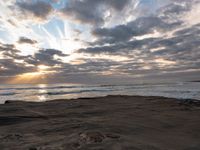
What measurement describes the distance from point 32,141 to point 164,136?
3069mm

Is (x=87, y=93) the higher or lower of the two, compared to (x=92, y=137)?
higher

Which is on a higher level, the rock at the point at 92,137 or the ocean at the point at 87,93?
the ocean at the point at 87,93

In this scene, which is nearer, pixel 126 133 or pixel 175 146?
pixel 175 146

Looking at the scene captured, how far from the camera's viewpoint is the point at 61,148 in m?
3.83

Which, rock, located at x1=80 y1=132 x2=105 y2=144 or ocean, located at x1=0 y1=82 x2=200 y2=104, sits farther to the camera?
ocean, located at x1=0 y1=82 x2=200 y2=104

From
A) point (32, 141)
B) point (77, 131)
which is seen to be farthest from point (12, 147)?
point (77, 131)

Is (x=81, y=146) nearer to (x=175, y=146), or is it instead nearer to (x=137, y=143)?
(x=137, y=143)

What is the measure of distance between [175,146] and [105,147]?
4.74ft

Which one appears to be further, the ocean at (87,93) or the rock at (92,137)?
the ocean at (87,93)

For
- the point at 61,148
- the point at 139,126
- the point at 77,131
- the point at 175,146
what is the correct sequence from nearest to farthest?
the point at 61,148
the point at 175,146
the point at 77,131
the point at 139,126

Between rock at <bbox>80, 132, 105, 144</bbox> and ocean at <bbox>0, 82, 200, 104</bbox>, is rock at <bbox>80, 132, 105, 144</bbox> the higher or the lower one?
the lower one

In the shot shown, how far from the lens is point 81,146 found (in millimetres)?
3943

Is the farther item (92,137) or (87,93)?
(87,93)

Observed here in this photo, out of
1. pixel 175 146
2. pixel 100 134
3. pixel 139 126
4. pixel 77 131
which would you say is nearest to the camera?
pixel 175 146
